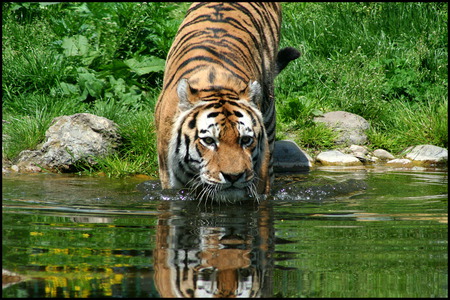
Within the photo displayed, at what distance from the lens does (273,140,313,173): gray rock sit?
275 inches

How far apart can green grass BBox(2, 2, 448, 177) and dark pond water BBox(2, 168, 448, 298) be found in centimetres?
168

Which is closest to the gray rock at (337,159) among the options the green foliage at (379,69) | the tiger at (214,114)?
the green foliage at (379,69)

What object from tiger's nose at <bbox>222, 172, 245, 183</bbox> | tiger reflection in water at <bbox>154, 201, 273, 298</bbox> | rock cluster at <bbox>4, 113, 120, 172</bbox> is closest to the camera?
tiger reflection in water at <bbox>154, 201, 273, 298</bbox>

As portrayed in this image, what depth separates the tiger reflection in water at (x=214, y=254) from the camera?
263 centimetres

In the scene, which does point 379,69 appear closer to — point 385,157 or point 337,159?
point 385,157

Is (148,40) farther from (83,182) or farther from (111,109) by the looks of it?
(83,182)

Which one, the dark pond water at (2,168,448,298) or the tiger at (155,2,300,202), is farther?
the tiger at (155,2,300,202)

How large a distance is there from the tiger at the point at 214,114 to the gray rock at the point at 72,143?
1.28m

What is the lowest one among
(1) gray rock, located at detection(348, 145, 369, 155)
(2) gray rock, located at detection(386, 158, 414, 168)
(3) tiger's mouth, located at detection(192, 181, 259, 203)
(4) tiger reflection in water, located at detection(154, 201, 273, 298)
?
(4) tiger reflection in water, located at detection(154, 201, 273, 298)

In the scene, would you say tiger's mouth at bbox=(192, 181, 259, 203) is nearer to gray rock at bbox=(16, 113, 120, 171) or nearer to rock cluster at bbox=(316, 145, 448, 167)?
gray rock at bbox=(16, 113, 120, 171)

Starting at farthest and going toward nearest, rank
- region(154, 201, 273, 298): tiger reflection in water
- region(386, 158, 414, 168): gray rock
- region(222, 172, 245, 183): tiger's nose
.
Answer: region(386, 158, 414, 168): gray rock
region(222, 172, 245, 183): tiger's nose
region(154, 201, 273, 298): tiger reflection in water

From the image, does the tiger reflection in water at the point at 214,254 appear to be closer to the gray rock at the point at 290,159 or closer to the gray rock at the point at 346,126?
the gray rock at the point at 290,159

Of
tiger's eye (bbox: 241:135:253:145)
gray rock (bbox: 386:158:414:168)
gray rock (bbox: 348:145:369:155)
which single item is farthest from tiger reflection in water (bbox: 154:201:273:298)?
gray rock (bbox: 348:145:369:155)

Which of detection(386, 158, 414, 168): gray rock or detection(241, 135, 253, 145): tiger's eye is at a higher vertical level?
detection(241, 135, 253, 145): tiger's eye
